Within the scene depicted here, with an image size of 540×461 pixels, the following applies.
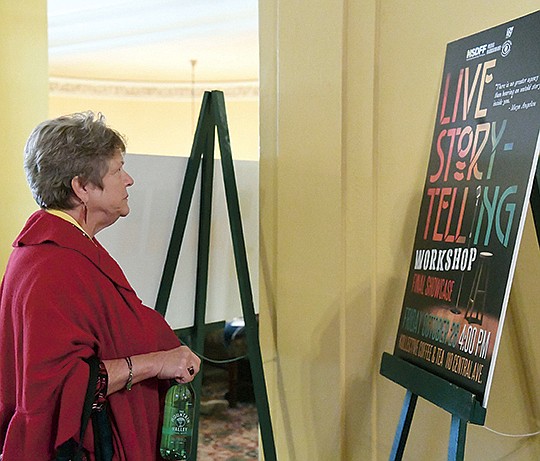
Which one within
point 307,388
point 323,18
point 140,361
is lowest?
point 307,388

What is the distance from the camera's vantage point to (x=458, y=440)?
5.72 feet


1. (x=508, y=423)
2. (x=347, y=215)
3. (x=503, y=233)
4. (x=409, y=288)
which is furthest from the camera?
(x=347, y=215)

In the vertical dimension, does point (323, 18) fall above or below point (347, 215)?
above

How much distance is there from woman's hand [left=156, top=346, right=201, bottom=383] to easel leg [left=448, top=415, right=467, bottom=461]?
670mm

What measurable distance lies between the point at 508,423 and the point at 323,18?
4.68 ft

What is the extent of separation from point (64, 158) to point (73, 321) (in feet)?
1.32

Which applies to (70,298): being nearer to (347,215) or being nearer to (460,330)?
(460,330)

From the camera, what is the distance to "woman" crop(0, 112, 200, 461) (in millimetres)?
1735

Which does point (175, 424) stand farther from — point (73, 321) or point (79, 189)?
point (79, 189)

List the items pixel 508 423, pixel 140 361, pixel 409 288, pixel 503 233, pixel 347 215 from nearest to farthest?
pixel 503 233 → pixel 140 361 → pixel 409 288 → pixel 508 423 → pixel 347 215

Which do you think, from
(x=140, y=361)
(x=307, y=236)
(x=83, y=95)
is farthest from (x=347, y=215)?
(x=83, y=95)

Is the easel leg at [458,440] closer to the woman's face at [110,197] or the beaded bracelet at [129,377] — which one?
the beaded bracelet at [129,377]

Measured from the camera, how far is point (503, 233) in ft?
5.74

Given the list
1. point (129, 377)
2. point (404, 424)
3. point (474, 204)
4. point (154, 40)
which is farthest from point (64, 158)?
point (154, 40)
